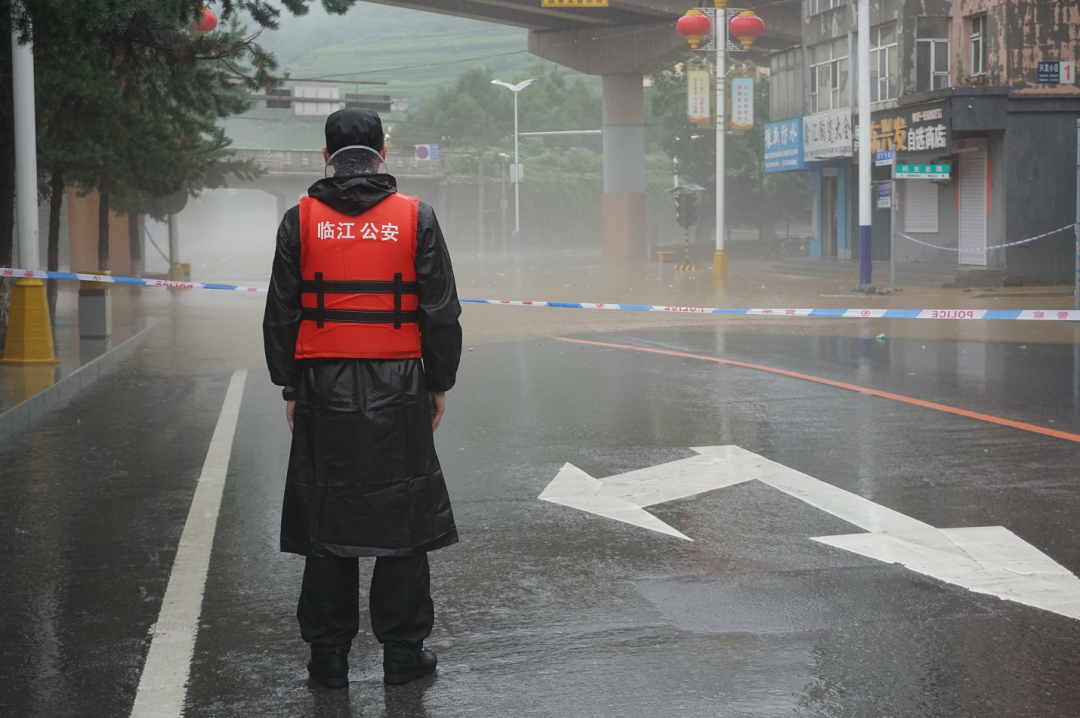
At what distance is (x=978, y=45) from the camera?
28.5 meters

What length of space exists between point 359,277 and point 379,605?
1106 mm

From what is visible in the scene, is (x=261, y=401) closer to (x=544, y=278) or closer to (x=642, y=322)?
(x=642, y=322)

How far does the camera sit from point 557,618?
4617 millimetres

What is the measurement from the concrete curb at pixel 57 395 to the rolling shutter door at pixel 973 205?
820 inches

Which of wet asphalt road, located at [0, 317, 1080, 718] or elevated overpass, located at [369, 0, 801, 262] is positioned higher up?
elevated overpass, located at [369, 0, 801, 262]

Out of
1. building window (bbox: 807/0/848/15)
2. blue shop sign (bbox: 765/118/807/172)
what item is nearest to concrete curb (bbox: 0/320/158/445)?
building window (bbox: 807/0/848/15)

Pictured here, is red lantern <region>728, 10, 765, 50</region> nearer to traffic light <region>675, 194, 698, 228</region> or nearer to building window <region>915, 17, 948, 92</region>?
building window <region>915, 17, 948, 92</region>

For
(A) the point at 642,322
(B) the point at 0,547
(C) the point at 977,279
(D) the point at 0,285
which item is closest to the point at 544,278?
(C) the point at 977,279

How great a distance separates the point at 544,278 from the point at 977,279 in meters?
14.5

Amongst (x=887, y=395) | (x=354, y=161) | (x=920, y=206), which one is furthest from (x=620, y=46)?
(x=354, y=161)

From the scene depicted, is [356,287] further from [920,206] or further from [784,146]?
[784,146]

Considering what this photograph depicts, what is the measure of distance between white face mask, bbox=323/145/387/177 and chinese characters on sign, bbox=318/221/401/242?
186 mm

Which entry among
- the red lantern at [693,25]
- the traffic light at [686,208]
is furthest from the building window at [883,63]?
the traffic light at [686,208]

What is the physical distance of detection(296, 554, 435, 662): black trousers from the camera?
399 cm
